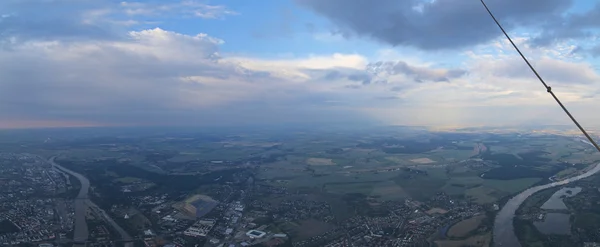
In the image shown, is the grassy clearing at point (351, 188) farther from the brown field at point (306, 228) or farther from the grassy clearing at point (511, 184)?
the grassy clearing at point (511, 184)

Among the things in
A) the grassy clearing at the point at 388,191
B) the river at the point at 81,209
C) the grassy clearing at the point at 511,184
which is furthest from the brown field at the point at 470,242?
the river at the point at 81,209

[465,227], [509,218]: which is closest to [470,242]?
[465,227]

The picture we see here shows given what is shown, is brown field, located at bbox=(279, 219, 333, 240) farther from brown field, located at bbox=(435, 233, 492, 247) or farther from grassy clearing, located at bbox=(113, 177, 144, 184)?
Result: grassy clearing, located at bbox=(113, 177, 144, 184)

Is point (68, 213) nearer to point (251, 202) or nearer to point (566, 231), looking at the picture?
point (251, 202)

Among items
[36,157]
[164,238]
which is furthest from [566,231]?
[36,157]

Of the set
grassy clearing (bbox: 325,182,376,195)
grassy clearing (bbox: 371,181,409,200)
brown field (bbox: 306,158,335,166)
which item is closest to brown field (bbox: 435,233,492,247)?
grassy clearing (bbox: 371,181,409,200)

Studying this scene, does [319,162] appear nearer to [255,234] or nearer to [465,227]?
[465,227]
